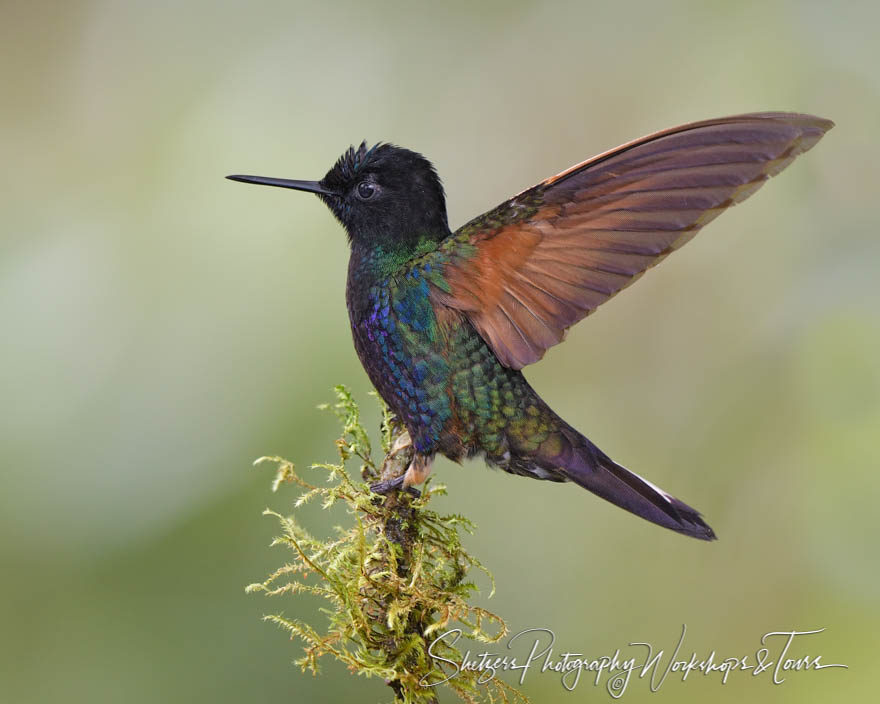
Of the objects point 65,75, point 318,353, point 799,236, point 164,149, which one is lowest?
point 318,353

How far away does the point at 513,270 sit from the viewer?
2242mm

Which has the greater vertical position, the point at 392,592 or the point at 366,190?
the point at 366,190

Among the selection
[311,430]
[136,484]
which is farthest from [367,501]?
[136,484]

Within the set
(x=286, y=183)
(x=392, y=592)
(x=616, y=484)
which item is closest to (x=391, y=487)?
(x=392, y=592)

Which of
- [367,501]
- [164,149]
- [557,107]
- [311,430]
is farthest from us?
[557,107]

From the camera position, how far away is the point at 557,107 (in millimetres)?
4859

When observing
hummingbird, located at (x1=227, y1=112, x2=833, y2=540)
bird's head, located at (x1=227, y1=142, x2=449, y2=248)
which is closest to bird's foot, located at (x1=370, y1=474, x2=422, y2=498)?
hummingbird, located at (x1=227, y1=112, x2=833, y2=540)

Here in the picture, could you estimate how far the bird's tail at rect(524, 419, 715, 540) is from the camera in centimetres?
230

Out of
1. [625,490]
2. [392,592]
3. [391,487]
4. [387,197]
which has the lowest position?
[392,592]

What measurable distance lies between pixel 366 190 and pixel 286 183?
242 mm

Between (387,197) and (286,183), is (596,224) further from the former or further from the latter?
(286,183)

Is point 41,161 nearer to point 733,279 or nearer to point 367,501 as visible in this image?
point 367,501

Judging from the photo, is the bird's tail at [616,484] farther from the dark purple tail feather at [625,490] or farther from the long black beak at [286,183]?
the long black beak at [286,183]

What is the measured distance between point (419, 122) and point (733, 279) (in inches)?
76.6
